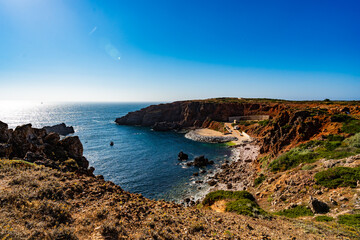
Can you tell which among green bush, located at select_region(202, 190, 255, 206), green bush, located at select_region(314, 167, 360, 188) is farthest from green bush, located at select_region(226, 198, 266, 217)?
green bush, located at select_region(314, 167, 360, 188)

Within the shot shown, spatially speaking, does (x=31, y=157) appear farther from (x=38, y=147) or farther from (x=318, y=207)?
(x=318, y=207)

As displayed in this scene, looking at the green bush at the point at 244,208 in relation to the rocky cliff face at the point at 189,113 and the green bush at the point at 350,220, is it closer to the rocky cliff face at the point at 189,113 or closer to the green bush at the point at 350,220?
the green bush at the point at 350,220

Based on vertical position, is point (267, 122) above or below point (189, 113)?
below

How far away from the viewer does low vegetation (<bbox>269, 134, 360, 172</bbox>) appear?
20.1 metres

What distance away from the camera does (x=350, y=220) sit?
10344mm

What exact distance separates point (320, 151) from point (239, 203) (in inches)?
651

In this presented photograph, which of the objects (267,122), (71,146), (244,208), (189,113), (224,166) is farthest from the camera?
(189,113)

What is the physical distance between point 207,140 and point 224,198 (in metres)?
51.6

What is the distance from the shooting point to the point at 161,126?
93.2 meters

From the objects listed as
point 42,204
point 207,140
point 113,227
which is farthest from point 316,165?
point 207,140

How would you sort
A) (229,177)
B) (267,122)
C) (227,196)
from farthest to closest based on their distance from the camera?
(267,122)
(229,177)
(227,196)

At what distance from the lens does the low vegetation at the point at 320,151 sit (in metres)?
20.1

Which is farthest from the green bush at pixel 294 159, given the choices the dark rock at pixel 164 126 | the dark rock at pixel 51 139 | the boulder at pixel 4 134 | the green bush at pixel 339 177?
the dark rock at pixel 164 126

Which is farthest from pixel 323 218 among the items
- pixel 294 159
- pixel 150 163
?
pixel 150 163
